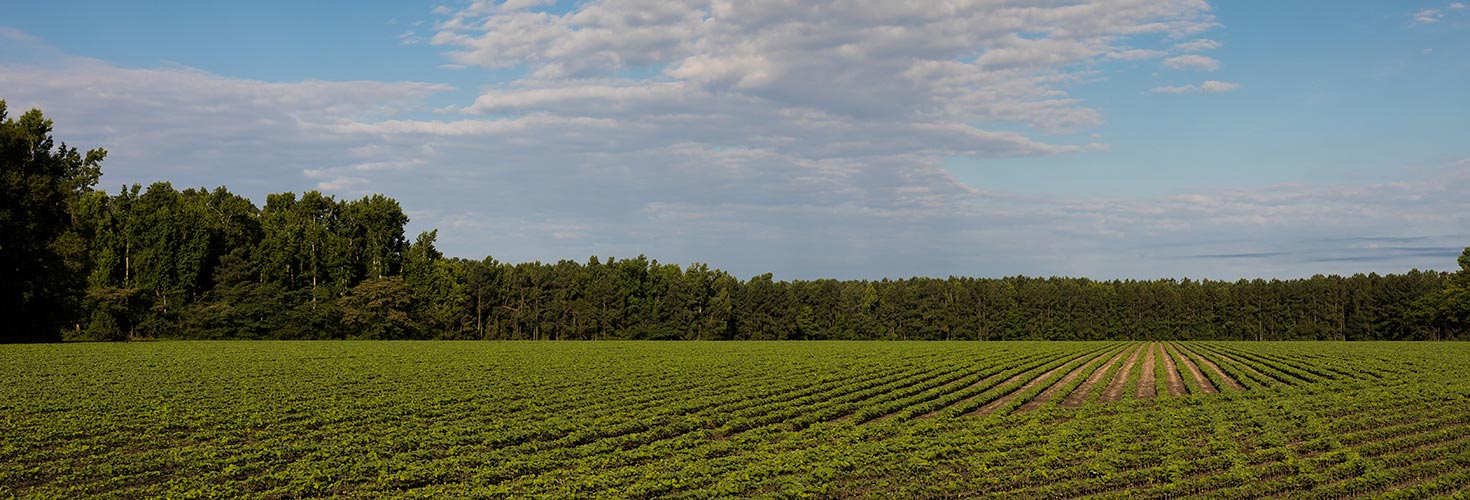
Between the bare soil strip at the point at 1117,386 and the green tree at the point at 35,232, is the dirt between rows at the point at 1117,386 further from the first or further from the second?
the green tree at the point at 35,232

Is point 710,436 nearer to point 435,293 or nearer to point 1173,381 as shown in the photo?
point 1173,381

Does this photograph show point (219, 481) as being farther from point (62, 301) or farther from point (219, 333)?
point (219, 333)

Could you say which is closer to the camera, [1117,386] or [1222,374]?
[1117,386]

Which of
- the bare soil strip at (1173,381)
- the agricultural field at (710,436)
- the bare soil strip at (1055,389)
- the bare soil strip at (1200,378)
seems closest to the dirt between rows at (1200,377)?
the bare soil strip at (1200,378)

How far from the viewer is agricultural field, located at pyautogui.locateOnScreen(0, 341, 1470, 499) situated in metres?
16.5

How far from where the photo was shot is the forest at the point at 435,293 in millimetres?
65875

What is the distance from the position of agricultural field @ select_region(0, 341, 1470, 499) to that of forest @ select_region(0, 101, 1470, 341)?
31884 mm

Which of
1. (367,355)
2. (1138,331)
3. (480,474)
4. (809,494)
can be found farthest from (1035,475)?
(1138,331)

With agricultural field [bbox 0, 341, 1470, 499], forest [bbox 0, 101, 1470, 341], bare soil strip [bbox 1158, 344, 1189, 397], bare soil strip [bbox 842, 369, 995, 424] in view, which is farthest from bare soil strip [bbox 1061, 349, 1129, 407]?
forest [bbox 0, 101, 1470, 341]

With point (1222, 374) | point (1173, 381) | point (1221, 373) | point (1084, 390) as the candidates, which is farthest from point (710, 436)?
point (1221, 373)

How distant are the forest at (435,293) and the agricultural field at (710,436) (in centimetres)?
3188

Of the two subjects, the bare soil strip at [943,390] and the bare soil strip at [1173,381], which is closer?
the bare soil strip at [943,390]

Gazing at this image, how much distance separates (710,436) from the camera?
75.7 feet

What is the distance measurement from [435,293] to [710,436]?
8984cm
